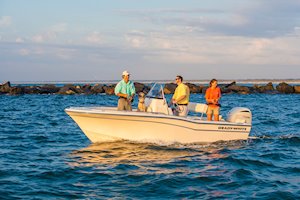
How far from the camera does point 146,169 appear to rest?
10.5m

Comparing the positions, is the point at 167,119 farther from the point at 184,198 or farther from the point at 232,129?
the point at 184,198

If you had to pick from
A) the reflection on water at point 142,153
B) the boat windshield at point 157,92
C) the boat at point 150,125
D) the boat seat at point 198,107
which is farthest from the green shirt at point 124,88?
the boat seat at point 198,107

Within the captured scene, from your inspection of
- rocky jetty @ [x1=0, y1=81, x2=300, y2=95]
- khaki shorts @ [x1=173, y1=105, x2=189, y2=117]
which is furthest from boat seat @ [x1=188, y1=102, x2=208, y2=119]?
rocky jetty @ [x1=0, y1=81, x2=300, y2=95]

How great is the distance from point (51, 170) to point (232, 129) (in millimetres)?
6505

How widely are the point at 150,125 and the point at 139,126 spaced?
12.5 inches

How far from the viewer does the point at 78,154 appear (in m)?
12.5

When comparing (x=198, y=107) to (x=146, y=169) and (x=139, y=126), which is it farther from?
(x=146, y=169)

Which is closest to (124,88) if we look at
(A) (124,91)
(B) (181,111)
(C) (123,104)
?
(A) (124,91)

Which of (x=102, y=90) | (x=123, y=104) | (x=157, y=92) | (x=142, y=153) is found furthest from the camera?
(x=102, y=90)

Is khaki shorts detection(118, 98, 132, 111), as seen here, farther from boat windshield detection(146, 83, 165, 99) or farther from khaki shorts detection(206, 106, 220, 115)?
khaki shorts detection(206, 106, 220, 115)

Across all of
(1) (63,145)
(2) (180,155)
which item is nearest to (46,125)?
(1) (63,145)

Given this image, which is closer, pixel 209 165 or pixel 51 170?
pixel 51 170

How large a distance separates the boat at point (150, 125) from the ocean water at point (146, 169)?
0.83 ft

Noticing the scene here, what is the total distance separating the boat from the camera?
43.0 feet
